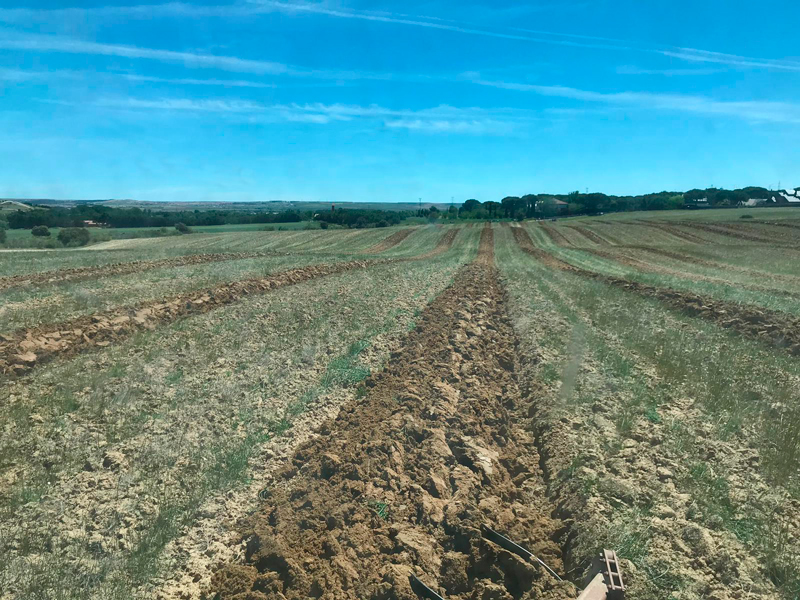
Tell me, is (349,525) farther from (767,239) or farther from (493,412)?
(767,239)

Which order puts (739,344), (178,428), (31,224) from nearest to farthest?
(178,428), (739,344), (31,224)

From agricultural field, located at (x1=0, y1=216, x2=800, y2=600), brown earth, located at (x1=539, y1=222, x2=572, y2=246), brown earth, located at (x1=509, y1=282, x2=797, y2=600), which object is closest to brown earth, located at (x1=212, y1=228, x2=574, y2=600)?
agricultural field, located at (x1=0, y1=216, x2=800, y2=600)

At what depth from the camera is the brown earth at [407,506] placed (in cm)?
407

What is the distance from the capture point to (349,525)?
15.5 ft

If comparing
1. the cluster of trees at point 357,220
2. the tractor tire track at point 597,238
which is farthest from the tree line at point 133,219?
the tractor tire track at point 597,238

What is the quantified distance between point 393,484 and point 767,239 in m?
46.0

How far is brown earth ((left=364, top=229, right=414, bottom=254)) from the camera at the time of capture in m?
42.7

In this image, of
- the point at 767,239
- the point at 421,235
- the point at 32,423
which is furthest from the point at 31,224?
the point at 767,239

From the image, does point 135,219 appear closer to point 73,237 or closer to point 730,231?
point 73,237

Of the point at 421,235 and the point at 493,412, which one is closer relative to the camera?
the point at 493,412

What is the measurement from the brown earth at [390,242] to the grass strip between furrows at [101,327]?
25762 millimetres

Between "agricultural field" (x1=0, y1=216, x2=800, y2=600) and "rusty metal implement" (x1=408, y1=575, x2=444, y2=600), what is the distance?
56mm

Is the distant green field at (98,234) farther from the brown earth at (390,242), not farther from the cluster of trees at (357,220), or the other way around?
the brown earth at (390,242)

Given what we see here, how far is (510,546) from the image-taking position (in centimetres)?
447
